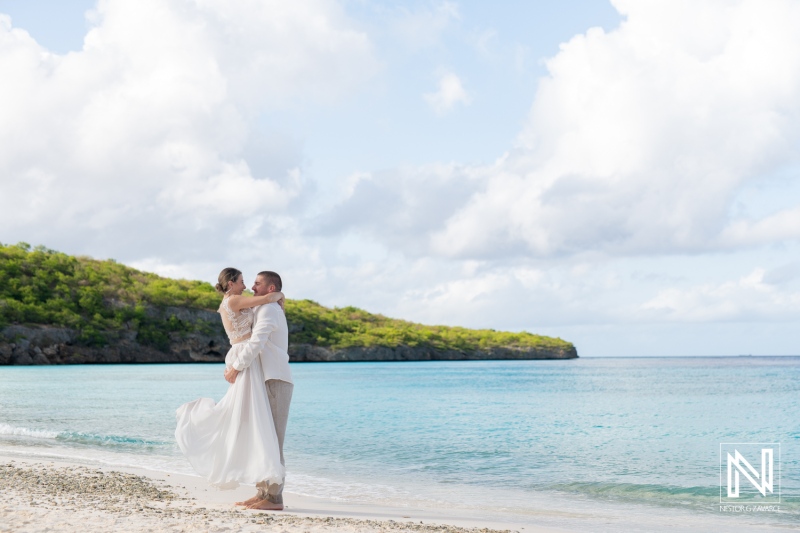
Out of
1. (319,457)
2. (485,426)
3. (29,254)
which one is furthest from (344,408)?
(29,254)

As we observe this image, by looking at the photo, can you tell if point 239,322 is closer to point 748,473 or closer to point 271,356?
point 271,356

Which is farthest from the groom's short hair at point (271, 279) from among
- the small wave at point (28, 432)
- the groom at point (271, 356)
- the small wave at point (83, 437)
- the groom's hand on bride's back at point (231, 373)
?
the small wave at point (28, 432)

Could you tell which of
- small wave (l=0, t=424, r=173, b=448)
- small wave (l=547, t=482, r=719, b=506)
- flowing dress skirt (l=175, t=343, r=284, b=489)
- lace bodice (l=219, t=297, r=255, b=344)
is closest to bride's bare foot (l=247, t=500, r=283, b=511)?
flowing dress skirt (l=175, t=343, r=284, b=489)

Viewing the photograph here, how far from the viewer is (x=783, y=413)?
105 feet

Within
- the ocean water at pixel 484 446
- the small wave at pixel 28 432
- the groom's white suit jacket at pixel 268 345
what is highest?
the groom's white suit jacket at pixel 268 345

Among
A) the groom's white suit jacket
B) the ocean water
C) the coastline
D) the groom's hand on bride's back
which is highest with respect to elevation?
the groom's white suit jacket

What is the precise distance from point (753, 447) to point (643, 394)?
2438 cm

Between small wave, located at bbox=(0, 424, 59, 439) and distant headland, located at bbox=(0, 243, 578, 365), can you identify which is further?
distant headland, located at bbox=(0, 243, 578, 365)

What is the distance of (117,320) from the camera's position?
9288 centimetres

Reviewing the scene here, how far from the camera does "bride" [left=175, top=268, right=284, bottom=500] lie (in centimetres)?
790

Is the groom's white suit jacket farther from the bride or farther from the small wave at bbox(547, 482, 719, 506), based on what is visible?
the small wave at bbox(547, 482, 719, 506)

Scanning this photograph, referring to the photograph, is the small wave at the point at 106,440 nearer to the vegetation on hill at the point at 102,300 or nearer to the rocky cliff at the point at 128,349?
the rocky cliff at the point at 128,349

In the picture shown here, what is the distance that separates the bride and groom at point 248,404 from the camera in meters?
7.88

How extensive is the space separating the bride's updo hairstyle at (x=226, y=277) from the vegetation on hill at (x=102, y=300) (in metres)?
80.1
